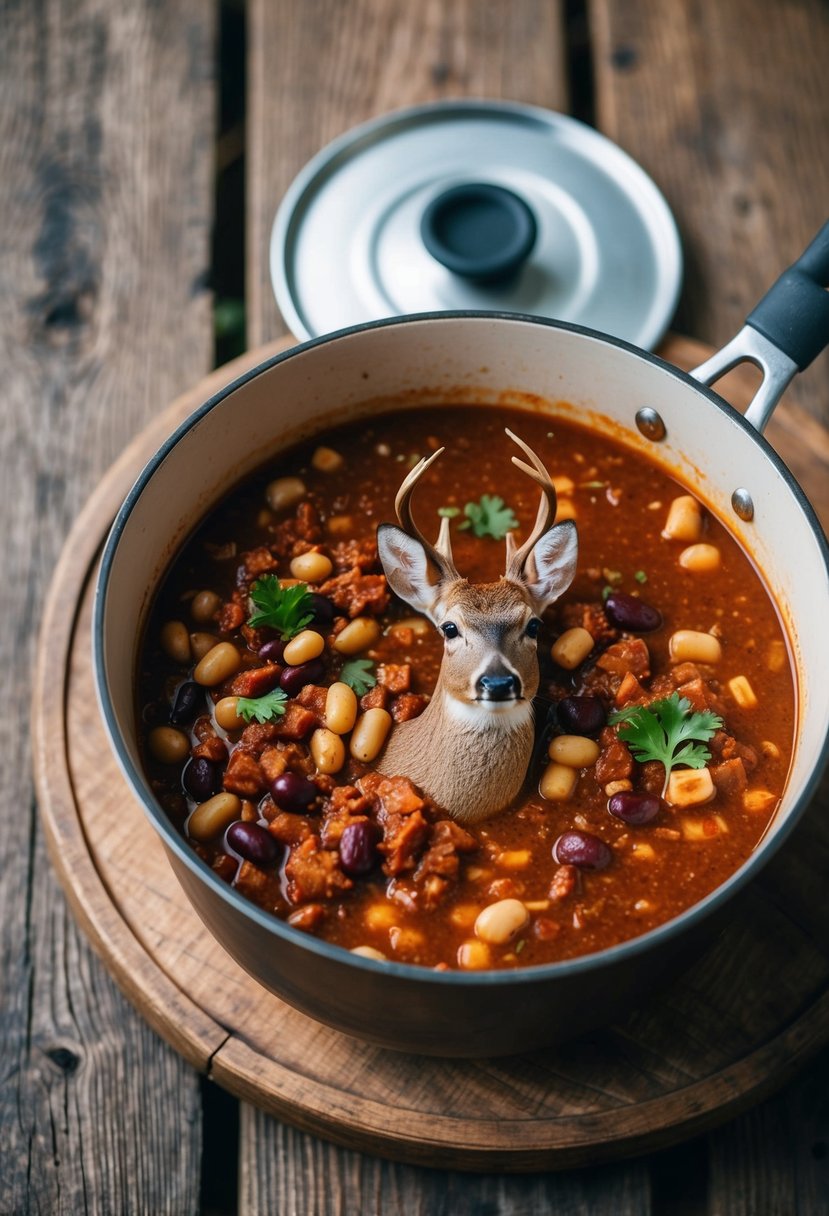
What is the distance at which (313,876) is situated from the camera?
2570 mm

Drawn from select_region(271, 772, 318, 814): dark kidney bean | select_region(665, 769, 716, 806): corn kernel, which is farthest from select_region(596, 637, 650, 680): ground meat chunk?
select_region(271, 772, 318, 814): dark kidney bean

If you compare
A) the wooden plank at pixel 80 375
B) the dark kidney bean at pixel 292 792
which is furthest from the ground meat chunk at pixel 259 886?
the wooden plank at pixel 80 375

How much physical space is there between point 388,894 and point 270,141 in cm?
243

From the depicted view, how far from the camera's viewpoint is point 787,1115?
2.91m

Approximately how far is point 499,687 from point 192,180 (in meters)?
2.31

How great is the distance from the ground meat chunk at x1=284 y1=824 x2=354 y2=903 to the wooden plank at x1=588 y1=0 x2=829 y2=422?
6.33 ft

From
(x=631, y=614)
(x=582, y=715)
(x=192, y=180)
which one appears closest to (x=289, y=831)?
(x=582, y=715)

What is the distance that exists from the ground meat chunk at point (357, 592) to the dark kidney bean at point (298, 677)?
155 millimetres

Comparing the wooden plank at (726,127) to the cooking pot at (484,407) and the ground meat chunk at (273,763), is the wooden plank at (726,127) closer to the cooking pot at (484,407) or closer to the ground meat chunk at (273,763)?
the cooking pot at (484,407)

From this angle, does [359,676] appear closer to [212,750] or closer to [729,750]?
[212,750]

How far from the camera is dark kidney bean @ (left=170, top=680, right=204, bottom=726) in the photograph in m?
2.78

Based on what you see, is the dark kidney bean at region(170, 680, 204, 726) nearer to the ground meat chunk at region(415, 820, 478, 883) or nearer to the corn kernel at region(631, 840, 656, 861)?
the ground meat chunk at region(415, 820, 478, 883)

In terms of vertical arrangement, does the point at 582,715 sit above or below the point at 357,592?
above

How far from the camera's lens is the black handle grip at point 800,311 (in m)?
2.82
